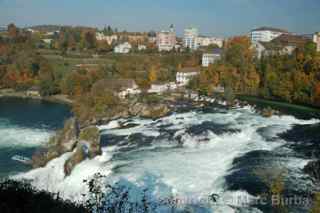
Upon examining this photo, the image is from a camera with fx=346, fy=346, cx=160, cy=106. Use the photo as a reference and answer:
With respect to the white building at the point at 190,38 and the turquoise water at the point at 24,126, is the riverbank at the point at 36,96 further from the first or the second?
the white building at the point at 190,38

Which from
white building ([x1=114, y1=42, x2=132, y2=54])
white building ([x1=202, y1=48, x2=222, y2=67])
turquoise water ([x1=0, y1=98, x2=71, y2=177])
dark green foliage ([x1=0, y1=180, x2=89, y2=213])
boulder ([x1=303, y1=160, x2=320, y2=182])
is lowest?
turquoise water ([x1=0, y1=98, x2=71, y2=177])

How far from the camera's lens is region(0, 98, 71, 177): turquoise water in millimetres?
13547

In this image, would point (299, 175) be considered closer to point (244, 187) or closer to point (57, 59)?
point (244, 187)

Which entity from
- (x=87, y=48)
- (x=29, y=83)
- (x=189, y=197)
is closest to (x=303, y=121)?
(x=189, y=197)

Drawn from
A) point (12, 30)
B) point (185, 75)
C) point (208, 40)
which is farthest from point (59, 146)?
point (208, 40)

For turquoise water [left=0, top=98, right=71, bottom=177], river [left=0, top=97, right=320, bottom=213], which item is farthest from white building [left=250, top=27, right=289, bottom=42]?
turquoise water [left=0, top=98, right=71, bottom=177]

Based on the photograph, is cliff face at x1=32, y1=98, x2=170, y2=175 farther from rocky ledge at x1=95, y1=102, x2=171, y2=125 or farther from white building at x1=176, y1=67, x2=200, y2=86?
white building at x1=176, y1=67, x2=200, y2=86

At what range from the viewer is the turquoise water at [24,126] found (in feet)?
44.4

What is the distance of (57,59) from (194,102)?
1995 centimetres

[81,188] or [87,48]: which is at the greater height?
[87,48]

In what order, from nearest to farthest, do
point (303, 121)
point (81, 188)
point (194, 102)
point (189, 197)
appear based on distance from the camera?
point (189, 197), point (81, 188), point (303, 121), point (194, 102)

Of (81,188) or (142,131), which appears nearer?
(81,188)

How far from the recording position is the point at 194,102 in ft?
75.5

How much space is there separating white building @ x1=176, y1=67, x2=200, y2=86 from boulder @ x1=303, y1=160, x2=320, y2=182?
19101 millimetres
